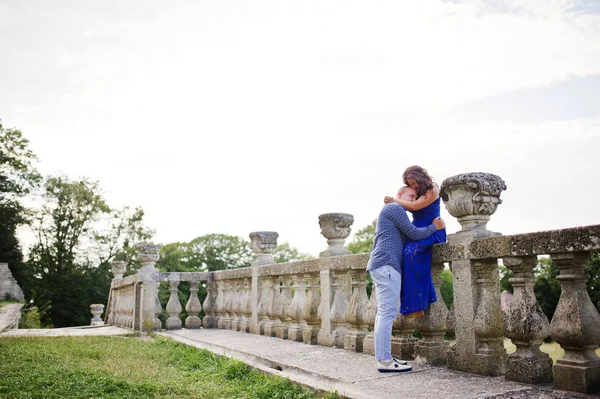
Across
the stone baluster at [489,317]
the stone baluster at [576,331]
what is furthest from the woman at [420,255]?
the stone baluster at [576,331]

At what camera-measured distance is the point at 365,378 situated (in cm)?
436

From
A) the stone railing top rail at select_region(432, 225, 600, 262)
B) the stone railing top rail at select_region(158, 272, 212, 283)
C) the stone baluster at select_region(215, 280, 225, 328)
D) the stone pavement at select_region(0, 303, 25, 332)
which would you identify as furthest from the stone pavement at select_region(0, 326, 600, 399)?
the stone pavement at select_region(0, 303, 25, 332)

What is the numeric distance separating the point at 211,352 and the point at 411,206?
3456 mm

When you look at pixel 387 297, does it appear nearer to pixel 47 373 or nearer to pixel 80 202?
pixel 47 373

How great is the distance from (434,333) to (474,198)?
141 centimetres

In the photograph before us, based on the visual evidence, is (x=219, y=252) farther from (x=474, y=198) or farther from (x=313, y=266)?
(x=474, y=198)

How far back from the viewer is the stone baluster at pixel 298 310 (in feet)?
24.9

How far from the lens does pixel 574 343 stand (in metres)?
3.52

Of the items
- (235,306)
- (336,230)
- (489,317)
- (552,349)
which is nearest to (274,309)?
(235,306)

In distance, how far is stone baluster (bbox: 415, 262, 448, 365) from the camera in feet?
16.2

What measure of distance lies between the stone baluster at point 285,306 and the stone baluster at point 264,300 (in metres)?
0.43

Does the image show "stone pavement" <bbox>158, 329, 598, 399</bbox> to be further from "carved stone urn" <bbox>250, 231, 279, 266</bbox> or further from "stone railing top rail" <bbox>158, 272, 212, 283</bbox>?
"stone railing top rail" <bbox>158, 272, 212, 283</bbox>

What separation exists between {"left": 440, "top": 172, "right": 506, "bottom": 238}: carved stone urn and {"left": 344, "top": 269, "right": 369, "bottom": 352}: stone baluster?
5.71ft

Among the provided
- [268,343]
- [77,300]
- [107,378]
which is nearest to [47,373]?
[107,378]
